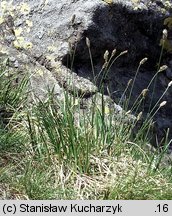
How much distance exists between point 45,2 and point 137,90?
40.3 inches

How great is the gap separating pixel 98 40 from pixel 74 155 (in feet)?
3.88

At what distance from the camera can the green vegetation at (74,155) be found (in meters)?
3.53

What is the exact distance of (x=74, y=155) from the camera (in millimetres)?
3756

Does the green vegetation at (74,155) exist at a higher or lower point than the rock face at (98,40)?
lower

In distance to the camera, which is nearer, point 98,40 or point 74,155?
point 74,155

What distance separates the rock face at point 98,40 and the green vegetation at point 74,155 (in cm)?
39

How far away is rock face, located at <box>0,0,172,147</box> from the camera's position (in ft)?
14.8

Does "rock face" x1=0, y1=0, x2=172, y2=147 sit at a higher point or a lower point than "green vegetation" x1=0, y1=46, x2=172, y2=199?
higher

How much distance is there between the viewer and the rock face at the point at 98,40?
14.8 ft

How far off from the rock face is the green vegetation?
393 mm

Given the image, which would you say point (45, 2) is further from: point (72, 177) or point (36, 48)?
point (72, 177)

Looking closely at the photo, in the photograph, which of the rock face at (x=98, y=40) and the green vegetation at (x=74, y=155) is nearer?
the green vegetation at (x=74, y=155)

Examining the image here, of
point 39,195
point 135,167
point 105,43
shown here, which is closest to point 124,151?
point 135,167

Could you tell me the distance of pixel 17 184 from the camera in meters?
3.53
